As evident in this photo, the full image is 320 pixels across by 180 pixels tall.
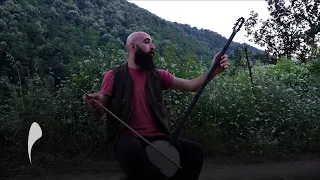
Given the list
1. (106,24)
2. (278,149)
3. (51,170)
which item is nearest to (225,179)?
(278,149)

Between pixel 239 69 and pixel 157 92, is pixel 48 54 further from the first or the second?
pixel 157 92

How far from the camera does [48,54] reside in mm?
8836

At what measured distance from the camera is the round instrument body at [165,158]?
2.42 metres

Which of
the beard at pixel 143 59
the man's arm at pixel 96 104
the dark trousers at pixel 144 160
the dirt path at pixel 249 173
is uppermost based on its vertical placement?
the beard at pixel 143 59

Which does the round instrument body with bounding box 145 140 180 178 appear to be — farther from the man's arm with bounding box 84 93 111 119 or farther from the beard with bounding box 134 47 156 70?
the beard with bounding box 134 47 156 70

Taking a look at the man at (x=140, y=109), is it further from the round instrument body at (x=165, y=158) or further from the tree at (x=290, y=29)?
the tree at (x=290, y=29)

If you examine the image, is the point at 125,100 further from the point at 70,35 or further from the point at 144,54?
the point at 70,35

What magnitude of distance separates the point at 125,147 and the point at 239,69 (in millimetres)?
6011

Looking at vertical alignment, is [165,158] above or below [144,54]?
below

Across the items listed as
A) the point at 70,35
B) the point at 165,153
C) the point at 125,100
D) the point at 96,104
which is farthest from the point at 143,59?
the point at 70,35

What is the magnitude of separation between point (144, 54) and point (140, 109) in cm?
43

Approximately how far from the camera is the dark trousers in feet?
7.59

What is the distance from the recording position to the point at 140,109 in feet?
8.97

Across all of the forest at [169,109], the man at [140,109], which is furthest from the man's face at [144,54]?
the forest at [169,109]
